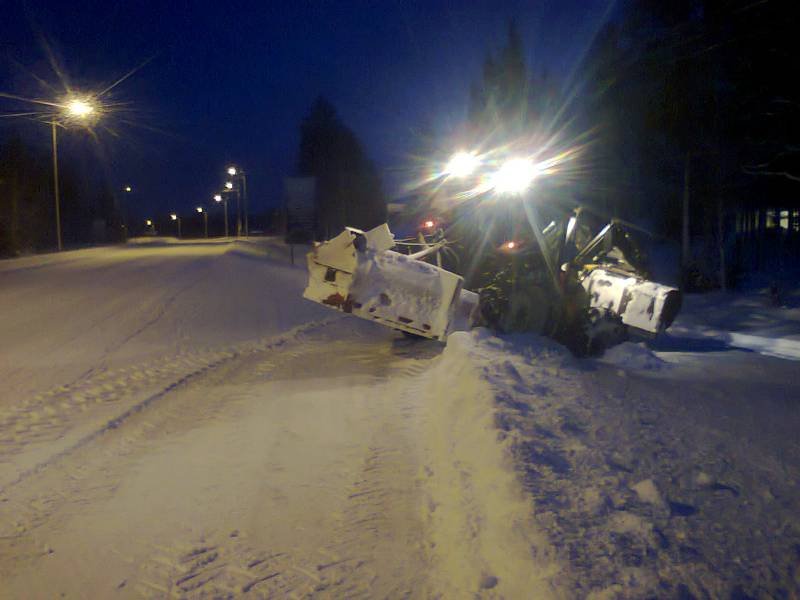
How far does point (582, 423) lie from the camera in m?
6.11

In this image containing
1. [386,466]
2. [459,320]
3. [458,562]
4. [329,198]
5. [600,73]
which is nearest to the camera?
[458,562]

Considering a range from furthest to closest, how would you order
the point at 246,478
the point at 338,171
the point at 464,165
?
the point at 338,171
the point at 464,165
the point at 246,478

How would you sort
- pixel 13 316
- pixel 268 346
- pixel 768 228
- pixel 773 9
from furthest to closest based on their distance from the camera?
pixel 768 228, pixel 13 316, pixel 773 9, pixel 268 346

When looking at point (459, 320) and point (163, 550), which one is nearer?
point (163, 550)

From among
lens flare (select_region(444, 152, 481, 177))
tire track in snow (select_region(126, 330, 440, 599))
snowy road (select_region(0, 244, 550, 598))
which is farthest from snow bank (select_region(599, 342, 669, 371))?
tire track in snow (select_region(126, 330, 440, 599))

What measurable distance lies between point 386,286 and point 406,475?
4178mm

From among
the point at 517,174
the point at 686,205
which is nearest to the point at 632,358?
the point at 517,174

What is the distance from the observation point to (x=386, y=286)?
9547mm

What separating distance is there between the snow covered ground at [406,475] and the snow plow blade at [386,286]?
1.47 ft

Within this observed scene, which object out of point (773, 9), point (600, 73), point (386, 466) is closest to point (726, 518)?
point (386, 466)

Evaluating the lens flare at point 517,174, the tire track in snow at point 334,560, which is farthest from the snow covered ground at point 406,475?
the lens flare at point 517,174

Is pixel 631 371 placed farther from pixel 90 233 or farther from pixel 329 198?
pixel 90 233

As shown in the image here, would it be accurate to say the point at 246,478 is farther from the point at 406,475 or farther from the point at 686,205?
the point at 686,205

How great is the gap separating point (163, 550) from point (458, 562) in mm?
1812
